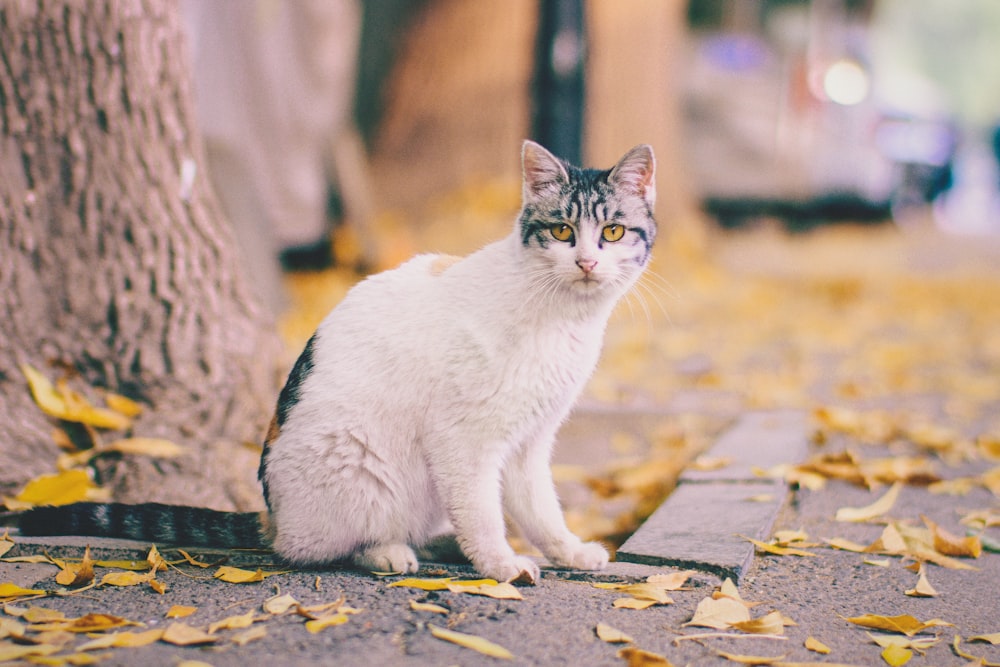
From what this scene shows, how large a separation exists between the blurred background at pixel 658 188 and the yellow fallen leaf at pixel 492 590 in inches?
35.4

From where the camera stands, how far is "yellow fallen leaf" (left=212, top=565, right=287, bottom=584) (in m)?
2.47

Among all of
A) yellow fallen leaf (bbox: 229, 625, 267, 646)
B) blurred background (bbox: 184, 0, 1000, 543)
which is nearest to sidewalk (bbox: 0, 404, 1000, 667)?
yellow fallen leaf (bbox: 229, 625, 267, 646)

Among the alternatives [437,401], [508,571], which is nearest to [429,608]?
[508,571]

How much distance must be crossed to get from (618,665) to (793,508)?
158cm

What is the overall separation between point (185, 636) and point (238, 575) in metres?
0.44

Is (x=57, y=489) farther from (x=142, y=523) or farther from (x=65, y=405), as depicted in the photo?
(x=142, y=523)

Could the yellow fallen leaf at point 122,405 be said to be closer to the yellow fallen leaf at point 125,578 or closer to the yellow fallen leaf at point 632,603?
the yellow fallen leaf at point 125,578

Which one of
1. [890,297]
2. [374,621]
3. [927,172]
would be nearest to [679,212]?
[890,297]

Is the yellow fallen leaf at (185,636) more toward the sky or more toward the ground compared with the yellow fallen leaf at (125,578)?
more toward the sky

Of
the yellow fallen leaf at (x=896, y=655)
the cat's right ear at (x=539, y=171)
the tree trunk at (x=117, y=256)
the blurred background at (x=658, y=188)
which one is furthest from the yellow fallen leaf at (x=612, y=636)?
the tree trunk at (x=117, y=256)

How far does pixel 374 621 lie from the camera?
87.0 inches

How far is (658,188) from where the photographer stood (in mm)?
9359

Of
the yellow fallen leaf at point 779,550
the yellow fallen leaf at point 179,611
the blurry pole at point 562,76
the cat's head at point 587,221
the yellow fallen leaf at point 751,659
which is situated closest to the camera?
the yellow fallen leaf at point 751,659

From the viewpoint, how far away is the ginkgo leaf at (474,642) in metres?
2.06
